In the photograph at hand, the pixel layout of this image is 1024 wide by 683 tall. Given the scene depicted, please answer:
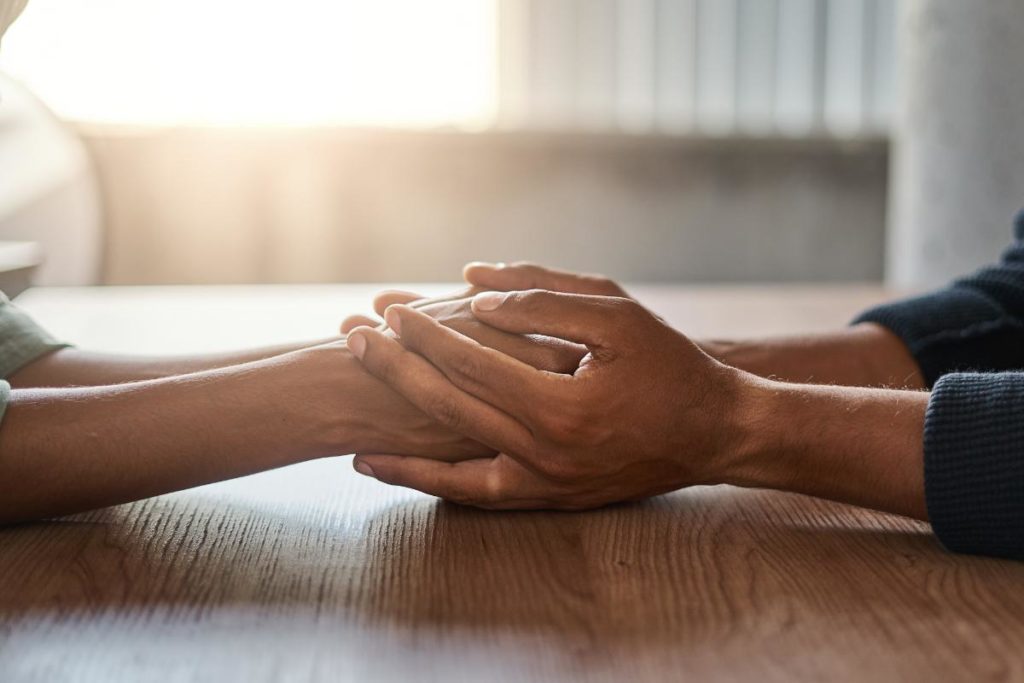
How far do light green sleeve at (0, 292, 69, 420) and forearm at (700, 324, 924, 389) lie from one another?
73 cm

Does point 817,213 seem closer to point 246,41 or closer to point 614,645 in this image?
point 246,41

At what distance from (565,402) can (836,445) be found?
0.76 feet

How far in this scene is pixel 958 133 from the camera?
3408mm

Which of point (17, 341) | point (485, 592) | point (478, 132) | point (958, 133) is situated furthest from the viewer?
point (478, 132)

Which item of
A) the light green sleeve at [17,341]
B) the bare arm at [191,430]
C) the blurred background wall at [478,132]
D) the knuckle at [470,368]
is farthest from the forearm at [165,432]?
the blurred background wall at [478,132]

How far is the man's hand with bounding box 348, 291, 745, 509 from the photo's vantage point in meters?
0.78

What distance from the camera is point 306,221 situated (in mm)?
3662

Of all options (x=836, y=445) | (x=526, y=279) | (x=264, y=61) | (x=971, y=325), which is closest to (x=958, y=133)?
(x=264, y=61)

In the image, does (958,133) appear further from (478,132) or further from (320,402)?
(320,402)

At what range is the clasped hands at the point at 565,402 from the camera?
0.78m

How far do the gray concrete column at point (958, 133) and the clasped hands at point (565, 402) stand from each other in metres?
2.87

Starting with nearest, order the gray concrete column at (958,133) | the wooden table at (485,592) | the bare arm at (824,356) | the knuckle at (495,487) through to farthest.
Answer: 1. the wooden table at (485,592)
2. the knuckle at (495,487)
3. the bare arm at (824,356)
4. the gray concrete column at (958,133)

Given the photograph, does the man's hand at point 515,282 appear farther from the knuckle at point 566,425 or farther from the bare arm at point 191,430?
the knuckle at point 566,425

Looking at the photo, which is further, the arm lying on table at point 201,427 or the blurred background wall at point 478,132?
the blurred background wall at point 478,132
